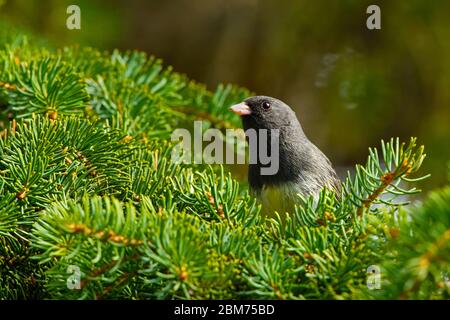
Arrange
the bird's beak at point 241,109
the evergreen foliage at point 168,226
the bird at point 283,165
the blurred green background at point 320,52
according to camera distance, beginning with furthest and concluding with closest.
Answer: the blurred green background at point 320,52
the bird's beak at point 241,109
the bird at point 283,165
the evergreen foliage at point 168,226

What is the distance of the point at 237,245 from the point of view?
107cm

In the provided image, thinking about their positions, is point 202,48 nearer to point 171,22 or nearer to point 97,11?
point 171,22

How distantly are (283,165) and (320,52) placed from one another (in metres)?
1.54

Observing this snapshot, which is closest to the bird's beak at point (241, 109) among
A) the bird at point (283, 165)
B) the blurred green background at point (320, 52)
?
the bird at point (283, 165)

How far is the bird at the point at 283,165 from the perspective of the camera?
1.81m

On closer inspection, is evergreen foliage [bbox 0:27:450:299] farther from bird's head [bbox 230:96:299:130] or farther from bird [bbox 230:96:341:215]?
bird's head [bbox 230:96:299:130]

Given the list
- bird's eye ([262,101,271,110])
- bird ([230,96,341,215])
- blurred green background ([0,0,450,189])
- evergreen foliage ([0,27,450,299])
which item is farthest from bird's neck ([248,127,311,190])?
blurred green background ([0,0,450,189])

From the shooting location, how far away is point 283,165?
191 cm

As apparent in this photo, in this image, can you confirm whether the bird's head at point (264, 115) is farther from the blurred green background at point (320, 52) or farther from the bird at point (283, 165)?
the blurred green background at point (320, 52)

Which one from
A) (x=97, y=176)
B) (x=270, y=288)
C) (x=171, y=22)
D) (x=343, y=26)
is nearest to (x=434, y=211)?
(x=270, y=288)

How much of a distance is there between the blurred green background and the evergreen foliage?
163cm

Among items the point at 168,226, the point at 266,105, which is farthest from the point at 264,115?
the point at 168,226

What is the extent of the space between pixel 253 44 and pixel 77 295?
2.63 m

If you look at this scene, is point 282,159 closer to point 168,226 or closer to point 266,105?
point 266,105
